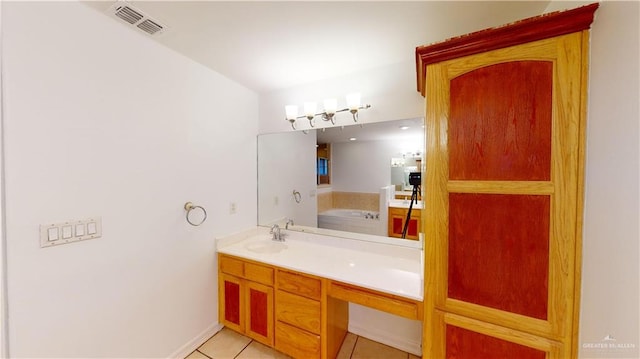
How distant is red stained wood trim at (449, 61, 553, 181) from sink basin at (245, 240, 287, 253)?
1621 millimetres

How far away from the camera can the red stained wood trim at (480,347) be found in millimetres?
944

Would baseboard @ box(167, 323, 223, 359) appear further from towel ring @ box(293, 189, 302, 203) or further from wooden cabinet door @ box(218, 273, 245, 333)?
towel ring @ box(293, 189, 302, 203)

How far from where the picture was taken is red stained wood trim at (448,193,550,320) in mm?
917

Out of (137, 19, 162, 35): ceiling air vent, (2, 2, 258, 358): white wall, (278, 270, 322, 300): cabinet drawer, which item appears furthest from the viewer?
(278, 270, 322, 300): cabinet drawer

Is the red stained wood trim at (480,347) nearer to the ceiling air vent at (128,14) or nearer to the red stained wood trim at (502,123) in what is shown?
the red stained wood trim at (502,123)

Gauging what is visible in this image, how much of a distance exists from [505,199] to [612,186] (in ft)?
0.94

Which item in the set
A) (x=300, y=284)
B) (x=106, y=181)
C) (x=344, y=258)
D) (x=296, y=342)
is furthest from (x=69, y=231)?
(x=344, y=258)

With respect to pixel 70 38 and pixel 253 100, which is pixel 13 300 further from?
pixel 253 100

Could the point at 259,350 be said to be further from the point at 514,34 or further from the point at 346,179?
the point at 514,34

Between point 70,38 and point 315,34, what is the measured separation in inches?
52.2

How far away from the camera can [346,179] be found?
2188 mm

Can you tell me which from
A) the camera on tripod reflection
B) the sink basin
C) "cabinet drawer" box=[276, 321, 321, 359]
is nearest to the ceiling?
the camera on tripod reflection

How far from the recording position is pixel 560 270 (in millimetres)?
883

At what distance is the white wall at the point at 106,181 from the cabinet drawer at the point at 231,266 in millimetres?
100
